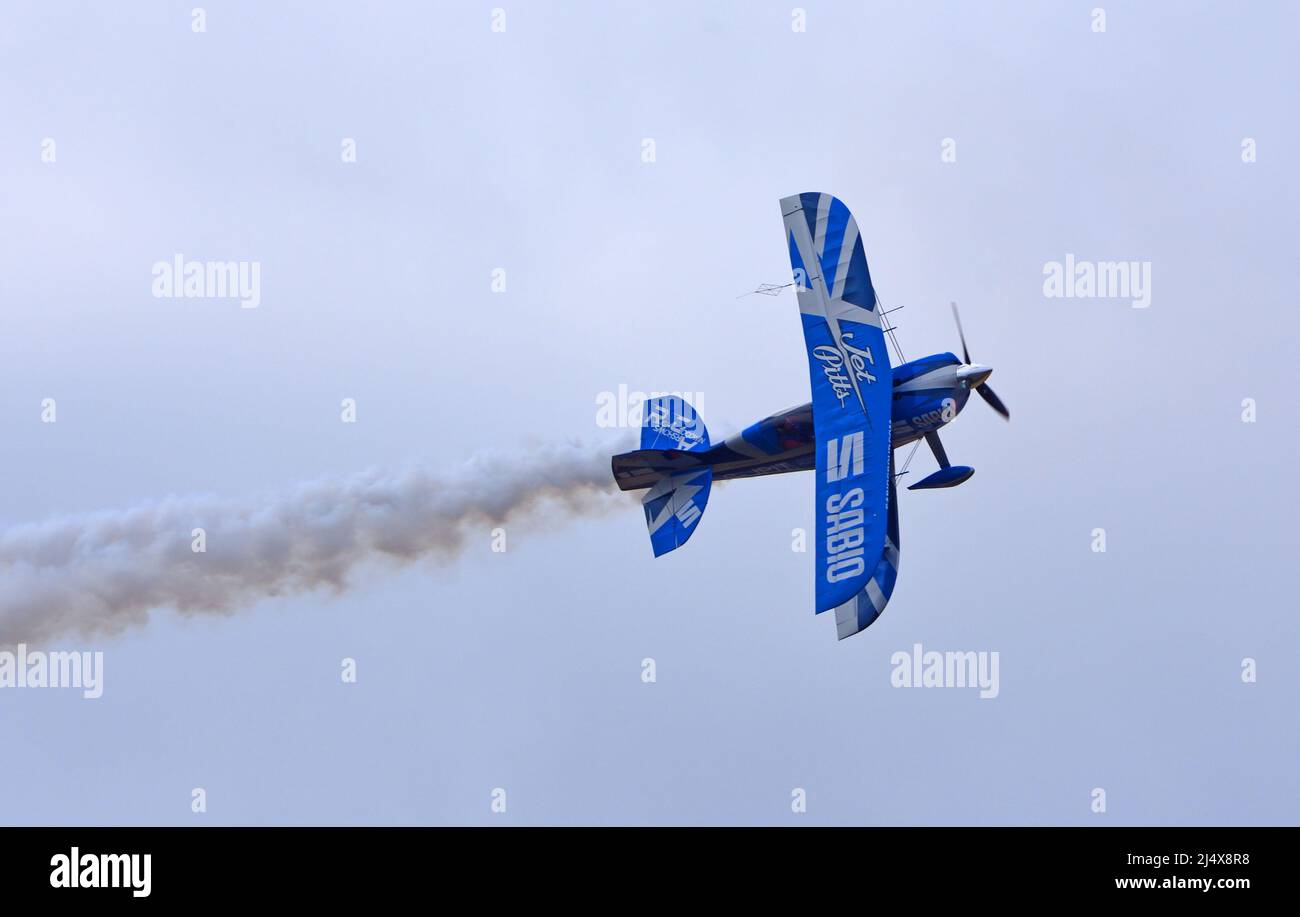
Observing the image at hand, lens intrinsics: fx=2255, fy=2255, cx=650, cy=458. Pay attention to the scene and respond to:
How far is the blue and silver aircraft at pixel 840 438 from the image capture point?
3597 centimetres

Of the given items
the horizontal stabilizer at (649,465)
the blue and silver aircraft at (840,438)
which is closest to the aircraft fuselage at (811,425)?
the blue and silver aircraft at (840,438)

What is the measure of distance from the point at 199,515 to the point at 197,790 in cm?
524

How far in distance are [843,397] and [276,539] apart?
11231mm

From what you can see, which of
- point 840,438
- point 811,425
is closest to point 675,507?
point 811,425

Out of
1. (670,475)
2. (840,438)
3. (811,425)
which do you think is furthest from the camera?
(670,475)

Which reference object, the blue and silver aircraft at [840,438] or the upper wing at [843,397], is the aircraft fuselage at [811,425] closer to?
the blue and silver aircraft at [840,438]

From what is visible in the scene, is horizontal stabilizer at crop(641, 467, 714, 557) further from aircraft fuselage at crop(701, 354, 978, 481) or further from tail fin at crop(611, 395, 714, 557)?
aircraft fuselage at crop(701, 354, 978, 481)

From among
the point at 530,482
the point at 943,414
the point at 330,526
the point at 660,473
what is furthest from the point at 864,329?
the point at 330,526

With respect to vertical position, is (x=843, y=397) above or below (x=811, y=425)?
above

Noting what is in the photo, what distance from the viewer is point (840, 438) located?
36.7 m

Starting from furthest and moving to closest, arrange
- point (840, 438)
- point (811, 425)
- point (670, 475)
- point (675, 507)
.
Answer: point (670, 475) < point (675, 507) < point (811, 425) < point (840, 438)

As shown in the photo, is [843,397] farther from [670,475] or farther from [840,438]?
[670,475]

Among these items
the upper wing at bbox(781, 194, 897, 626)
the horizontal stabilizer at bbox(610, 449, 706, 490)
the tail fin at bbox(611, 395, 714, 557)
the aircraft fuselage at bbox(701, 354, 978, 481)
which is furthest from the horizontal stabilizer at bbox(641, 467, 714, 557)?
the upper wing at bbox(781, 194, 897, 626)

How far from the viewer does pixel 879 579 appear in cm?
3772
